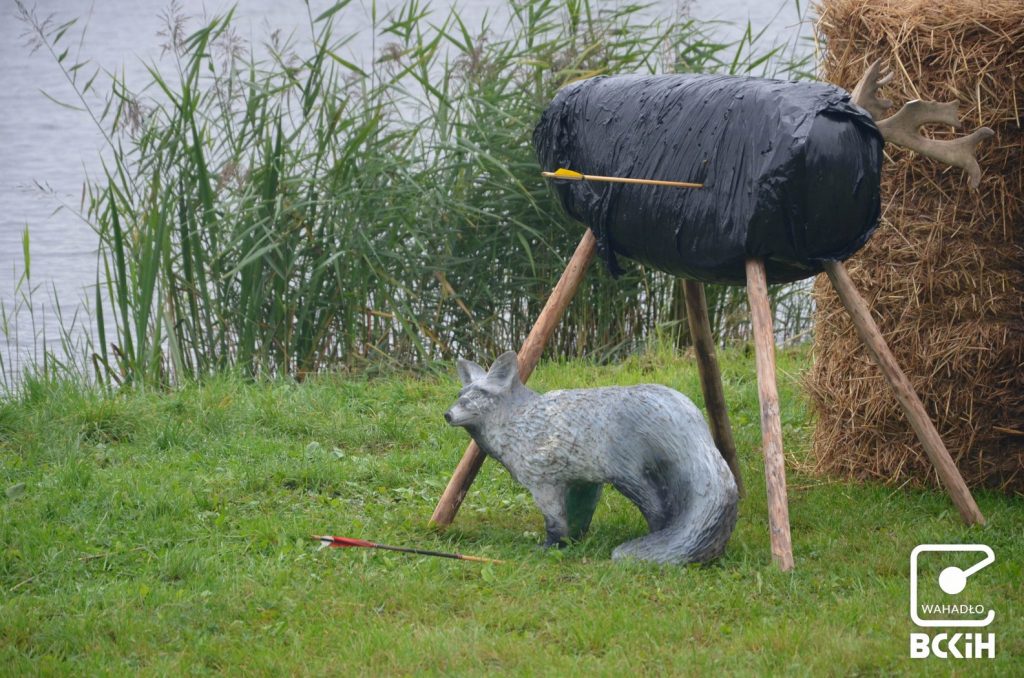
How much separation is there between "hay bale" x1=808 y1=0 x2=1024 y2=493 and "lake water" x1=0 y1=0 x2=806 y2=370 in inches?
90.9

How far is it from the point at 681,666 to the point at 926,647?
73 cm

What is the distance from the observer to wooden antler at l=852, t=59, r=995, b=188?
14.6 feet

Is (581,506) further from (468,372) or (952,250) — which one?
(952,250)

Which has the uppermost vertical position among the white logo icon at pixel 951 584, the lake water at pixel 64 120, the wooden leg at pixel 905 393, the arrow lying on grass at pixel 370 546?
the lake water at pixel 64 120

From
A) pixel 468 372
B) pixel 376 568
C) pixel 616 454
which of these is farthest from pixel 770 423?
pixel 376 568

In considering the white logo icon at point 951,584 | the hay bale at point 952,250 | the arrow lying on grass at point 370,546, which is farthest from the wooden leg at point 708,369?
the arrow lying on grass at point 370,546

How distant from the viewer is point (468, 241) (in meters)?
7.41

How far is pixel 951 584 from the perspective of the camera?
13.7 ft

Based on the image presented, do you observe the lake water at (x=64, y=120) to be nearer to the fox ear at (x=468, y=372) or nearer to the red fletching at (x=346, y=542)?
the red fletching at (x=346, y=542)

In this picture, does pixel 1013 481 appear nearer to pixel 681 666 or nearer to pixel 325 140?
pixel 681 666

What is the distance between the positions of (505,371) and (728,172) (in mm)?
1059

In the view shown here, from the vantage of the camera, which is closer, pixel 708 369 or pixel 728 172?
pixel 728 172

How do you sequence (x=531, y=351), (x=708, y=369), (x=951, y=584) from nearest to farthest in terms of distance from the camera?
(x=951, y=584) < (x=531, y=351) < (x=708, y=369)

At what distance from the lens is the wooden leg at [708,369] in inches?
198
